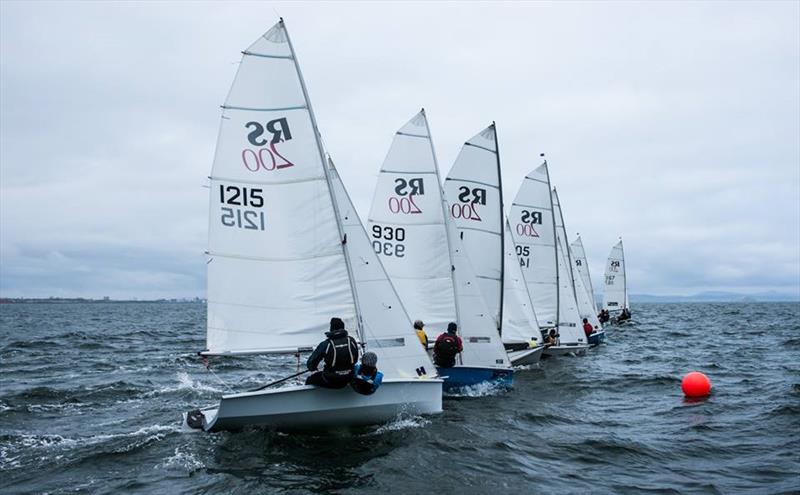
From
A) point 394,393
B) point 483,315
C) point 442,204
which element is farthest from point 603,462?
point 442,204

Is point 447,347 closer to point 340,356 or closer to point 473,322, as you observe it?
point 473,322

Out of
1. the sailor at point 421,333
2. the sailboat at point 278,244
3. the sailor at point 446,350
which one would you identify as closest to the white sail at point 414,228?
the sailor at point 421,333

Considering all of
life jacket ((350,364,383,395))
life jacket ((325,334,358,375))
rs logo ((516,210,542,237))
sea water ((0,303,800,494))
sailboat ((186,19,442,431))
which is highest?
rs logo ((516,210,542,237))

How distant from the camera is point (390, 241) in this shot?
48.9ft

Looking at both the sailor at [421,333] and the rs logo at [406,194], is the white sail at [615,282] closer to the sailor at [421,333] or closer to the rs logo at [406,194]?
the rs logo at [406,194]

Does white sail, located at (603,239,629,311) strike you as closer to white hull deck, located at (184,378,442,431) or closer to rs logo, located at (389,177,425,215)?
rs logo, located at (389,177,425,215)

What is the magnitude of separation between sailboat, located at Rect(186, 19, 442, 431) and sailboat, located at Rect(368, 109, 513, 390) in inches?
169

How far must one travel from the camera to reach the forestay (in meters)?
11.0

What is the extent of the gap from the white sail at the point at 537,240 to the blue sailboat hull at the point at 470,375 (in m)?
8.51

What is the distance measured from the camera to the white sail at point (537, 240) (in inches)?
869

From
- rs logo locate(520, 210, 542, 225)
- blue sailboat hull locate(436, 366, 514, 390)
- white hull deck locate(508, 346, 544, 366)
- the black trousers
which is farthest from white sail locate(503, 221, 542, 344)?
the black trousers

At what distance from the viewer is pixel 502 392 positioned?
14.3m

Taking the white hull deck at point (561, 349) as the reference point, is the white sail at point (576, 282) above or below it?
above

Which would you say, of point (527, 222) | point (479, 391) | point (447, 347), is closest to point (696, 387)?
point (479, 391)
